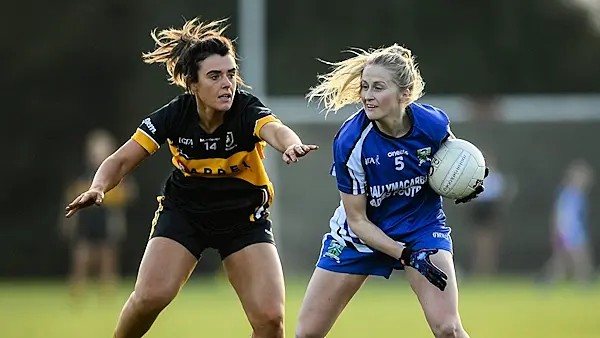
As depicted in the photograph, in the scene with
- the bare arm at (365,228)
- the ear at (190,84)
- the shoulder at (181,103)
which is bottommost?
the bare arm at (365,228)

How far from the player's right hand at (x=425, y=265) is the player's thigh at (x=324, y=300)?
1.26ft

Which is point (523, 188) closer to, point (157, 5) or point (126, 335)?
point (157, 5)

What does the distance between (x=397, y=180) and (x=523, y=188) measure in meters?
14.8

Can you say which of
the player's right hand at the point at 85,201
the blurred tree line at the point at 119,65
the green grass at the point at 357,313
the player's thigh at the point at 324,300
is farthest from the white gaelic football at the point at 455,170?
the blurred tree line at the point at 119,65

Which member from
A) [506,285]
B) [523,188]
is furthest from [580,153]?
[506,285]

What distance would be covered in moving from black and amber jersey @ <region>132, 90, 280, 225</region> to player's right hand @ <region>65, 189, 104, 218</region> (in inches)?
18.6

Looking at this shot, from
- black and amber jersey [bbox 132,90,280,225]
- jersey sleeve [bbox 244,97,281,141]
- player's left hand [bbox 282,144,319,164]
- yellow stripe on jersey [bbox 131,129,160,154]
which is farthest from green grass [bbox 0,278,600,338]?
player's left hand [bbox 282,144,319,164]

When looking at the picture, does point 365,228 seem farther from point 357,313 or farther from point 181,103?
point 357,313

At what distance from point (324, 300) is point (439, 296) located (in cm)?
65

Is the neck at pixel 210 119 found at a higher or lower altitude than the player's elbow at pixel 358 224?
higher

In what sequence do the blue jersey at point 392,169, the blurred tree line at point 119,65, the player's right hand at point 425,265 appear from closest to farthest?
the player's right hand at point 425,265, the blue jersey at point 392,169, the blurred tree line at point 119,65

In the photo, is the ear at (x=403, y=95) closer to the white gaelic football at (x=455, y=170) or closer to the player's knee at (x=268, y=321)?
the white gaelic football at (x=455, y=170)

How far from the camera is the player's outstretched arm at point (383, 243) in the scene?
21.6 feet

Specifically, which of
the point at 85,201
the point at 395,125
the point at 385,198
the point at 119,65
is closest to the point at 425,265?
the point at 385,198
